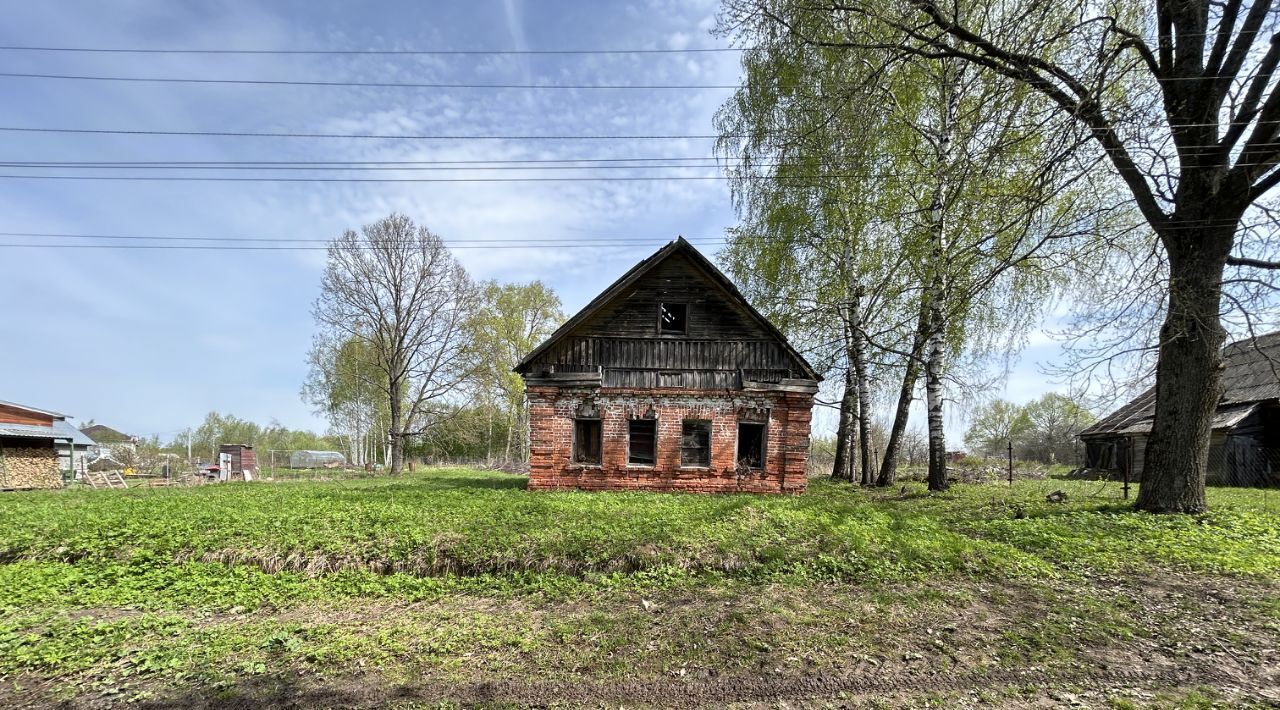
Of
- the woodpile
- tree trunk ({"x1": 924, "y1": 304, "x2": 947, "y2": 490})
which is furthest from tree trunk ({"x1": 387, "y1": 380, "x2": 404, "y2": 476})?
tree trunk ({"x1": 924, "y1": 304, "x2": 947, "y2": 490})

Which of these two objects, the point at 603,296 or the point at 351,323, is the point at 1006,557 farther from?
the point at 351,323

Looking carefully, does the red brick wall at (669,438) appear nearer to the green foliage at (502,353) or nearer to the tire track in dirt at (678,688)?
the tire track in dirt at (678,688)

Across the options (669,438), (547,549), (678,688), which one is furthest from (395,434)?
(678,688)

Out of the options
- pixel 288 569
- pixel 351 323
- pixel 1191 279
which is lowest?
pixel 288 569

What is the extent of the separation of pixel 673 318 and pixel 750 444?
13.9 feet

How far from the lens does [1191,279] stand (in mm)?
8211

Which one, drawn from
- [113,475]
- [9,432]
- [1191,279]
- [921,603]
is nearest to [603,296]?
[921,603]

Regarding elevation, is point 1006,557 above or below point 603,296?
below

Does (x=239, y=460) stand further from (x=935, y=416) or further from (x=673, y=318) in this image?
(x=935, y=416)

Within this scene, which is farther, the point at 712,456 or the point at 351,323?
the point at 351,323

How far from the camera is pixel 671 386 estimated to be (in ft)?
45.5

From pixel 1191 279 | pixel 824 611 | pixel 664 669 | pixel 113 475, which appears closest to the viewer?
pixel 664 669

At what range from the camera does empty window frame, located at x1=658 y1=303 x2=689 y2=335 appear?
14.0 metres

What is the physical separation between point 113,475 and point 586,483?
29.4 meters
